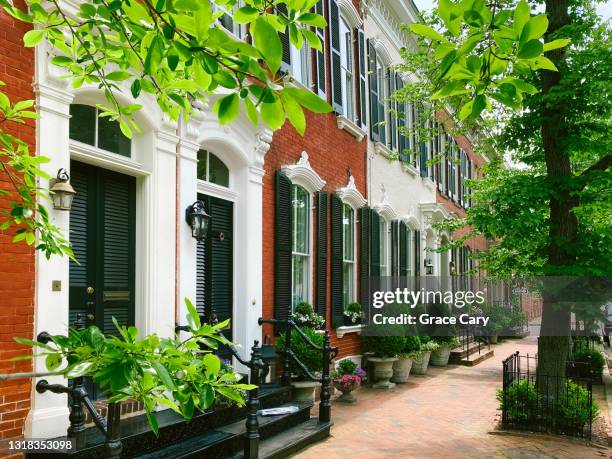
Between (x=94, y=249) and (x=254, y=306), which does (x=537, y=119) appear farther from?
(x=94, y=249)

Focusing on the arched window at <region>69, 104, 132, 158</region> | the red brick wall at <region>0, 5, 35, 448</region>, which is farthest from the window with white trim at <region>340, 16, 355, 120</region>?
the red brick wall at <region>0, 5, 35, 448</region>

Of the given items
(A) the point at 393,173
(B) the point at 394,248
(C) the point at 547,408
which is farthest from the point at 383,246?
(C) the point at 547,408

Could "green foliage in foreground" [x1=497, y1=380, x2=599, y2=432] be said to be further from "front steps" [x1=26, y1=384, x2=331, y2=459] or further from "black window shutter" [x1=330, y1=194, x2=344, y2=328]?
"black window shutter" [x1=330, y1=194, x2=344, y2=328]

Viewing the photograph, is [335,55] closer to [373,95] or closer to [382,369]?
[373,95]

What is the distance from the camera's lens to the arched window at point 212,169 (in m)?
7.75

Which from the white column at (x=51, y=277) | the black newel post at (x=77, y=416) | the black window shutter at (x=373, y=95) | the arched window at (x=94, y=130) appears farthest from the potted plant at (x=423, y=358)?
the black newel post at (x=77, y=416)

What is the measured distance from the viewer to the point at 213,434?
6.13 metres

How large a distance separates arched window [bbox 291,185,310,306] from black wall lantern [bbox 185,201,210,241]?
9.36 feet

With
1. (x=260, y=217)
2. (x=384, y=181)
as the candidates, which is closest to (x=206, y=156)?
(x=260, y=217)

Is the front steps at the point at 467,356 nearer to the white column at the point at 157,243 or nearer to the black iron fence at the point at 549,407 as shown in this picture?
the black iron fence at the point at 549,407

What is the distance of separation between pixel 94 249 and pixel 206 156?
90.5 inches

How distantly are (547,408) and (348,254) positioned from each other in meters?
4.93

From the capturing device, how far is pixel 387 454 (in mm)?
6848

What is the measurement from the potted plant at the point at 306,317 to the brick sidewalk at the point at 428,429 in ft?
4.32
